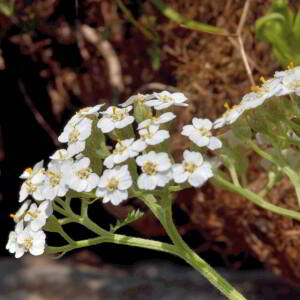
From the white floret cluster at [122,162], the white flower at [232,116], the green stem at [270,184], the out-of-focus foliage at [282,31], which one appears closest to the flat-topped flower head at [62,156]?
the white floret cluster at [122,162]

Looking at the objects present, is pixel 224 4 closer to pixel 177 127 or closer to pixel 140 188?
pixel 177 127

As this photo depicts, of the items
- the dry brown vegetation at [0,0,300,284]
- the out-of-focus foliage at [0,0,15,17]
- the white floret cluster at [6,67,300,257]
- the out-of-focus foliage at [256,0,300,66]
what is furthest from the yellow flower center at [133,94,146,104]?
the out-of-focus foliage at [0,0,15,17]

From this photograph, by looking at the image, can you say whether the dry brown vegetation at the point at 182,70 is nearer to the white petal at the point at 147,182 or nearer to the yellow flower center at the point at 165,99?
the yellow flower center at the point at 165,99

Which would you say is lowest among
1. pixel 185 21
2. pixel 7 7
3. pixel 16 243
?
pixel 16 243

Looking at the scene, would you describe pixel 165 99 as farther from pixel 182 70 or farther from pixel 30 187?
pixel 182 70

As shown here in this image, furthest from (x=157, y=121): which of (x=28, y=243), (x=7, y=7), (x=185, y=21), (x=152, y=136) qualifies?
(x=7, y=7)

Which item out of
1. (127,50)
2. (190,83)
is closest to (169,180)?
(190,83)
